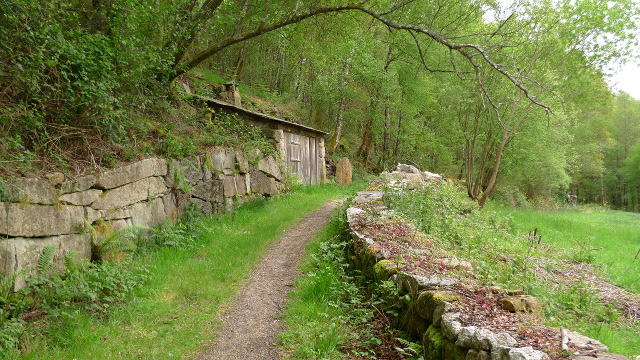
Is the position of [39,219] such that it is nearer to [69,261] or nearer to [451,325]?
[69,261]

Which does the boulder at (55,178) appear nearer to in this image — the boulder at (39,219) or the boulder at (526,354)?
the boulder at (39,219)

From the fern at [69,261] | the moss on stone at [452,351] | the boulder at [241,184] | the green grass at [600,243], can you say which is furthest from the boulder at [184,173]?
the green grass at [600,243]

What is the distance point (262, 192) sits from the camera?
13422 mm

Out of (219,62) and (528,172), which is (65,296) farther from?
(528,172)

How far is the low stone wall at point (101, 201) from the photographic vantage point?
552 centimetres

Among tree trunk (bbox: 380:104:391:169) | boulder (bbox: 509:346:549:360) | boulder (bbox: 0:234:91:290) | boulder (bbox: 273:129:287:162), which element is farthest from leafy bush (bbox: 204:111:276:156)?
tree trunk (bbox: 380:104:391:169)

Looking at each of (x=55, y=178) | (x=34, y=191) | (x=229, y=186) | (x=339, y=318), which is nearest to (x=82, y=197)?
(x=55, y=178)

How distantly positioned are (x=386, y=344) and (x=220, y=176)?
25.0 ft

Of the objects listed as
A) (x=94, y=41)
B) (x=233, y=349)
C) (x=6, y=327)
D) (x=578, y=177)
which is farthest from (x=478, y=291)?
(x=578, y=177)

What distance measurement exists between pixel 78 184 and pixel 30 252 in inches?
55.4

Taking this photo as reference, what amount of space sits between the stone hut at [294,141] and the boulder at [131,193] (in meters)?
4.20

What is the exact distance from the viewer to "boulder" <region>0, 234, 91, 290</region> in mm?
5277

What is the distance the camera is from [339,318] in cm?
531

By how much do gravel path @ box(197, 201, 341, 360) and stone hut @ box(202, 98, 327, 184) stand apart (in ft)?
19.7
